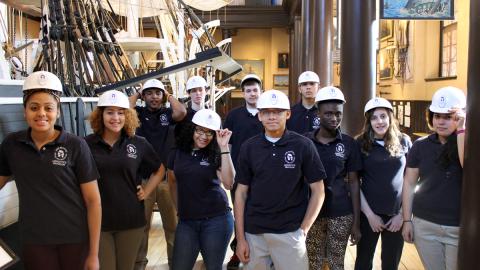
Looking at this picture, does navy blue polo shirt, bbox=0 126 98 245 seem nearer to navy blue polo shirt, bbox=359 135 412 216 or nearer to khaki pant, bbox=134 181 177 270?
khaki pant, bbox=134 181 177 270

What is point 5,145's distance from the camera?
2582 millimetres

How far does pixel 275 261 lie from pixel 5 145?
1.59 metres

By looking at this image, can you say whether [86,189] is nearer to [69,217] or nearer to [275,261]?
[69,217]

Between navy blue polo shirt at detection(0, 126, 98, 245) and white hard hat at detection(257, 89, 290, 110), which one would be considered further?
white hard hat at detection(257, 89, 290, 110)

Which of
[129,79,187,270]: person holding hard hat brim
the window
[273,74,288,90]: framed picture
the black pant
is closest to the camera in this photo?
the black pant

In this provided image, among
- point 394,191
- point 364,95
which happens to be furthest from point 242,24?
point 394,191

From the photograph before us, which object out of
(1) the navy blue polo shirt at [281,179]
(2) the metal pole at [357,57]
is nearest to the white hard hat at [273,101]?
(1) the navy blue polo shirt at [281,179]

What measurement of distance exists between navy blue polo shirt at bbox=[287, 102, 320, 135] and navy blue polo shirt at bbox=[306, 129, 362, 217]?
829mm

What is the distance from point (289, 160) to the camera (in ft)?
9.73

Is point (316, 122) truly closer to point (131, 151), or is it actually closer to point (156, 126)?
point (156, 126)

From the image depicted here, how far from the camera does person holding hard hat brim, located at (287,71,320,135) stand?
14.4 feet

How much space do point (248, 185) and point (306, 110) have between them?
1.54m

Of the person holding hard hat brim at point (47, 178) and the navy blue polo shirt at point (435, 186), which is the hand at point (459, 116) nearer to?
the navy blue polo shirt at point (435, 186)

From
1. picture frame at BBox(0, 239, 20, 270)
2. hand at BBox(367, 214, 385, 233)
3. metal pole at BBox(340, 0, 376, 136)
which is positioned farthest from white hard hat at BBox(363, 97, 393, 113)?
metal pole at BBox(340, 0, 376, 136)
